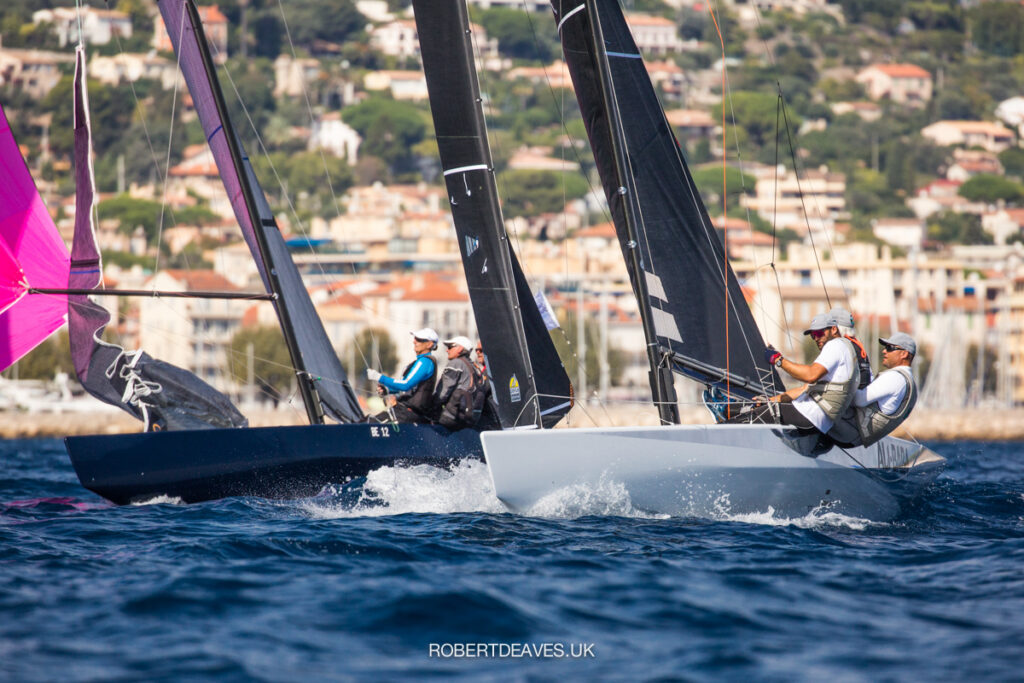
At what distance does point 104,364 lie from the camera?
34.6 ft

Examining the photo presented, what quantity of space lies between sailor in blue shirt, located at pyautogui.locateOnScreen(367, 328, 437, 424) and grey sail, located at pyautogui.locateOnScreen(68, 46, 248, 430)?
162cm

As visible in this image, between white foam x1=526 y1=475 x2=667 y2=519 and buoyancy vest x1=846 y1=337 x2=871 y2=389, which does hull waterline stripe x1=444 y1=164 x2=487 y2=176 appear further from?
buoyancy vest x1=846 y1=337 x2=871 y2=389

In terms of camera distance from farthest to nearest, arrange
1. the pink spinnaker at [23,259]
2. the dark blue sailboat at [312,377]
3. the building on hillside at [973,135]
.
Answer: the building on hillside at [973,135] < the pink spinnaker at [23,259] < the dark blue sailboat at [312,377]

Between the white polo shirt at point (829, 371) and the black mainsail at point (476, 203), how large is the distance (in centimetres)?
148

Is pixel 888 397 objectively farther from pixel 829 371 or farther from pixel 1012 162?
pixel 1012 162

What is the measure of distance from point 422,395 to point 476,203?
1.73 metres

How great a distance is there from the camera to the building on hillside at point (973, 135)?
126375mm

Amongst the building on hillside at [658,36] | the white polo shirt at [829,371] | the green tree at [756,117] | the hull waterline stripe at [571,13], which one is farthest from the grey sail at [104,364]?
the building on hillside at [658,36]

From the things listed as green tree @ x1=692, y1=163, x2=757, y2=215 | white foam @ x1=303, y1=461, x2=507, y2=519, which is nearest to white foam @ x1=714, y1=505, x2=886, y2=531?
white foam @ x1=303, y1=461, x2=507, y2=519

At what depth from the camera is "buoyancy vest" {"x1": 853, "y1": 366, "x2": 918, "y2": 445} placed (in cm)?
840

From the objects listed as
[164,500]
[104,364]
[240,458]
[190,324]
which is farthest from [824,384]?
[190,324]

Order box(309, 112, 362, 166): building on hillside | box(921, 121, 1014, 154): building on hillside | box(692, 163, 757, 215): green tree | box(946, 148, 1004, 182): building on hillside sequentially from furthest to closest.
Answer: box(921, 121, 1014, 154): building on hillside < box(309, 112, 362, 166): building on hillside < box(946, 148, 1004, 182): building on hillside < box(692, 163, 757, 215): green tree

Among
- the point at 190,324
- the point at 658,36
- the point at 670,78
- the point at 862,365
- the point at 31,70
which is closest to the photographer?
the point at 862,365

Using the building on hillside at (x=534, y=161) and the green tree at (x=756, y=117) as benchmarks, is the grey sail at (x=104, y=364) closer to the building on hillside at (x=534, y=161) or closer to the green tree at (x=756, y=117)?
the building on hillside at (x=534, y=161)
